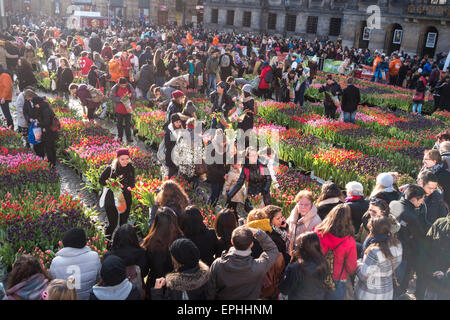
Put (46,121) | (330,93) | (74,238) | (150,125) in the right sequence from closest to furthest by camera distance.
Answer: (74,238), (46,121), (150,125), (330,93)

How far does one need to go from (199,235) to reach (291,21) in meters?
47.8

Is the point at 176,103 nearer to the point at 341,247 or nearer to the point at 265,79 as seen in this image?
the point at 341,247

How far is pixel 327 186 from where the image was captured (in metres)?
5.59

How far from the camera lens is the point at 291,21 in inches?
1923

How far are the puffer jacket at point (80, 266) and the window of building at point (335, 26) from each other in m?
44.8

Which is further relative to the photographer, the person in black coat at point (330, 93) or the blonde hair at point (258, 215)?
the person in black coat at point (330, 93)

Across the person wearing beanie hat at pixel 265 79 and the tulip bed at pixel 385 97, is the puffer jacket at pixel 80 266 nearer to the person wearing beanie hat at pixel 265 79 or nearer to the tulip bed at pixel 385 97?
the person wearing beanie hat at pixel 265 79

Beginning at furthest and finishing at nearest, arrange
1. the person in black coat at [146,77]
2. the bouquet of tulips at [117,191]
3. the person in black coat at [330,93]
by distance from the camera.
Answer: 1. the person in black coat at [146,77]
2. the person in black coat at [330,93]
3. the bouquet of tulips at [117,191]

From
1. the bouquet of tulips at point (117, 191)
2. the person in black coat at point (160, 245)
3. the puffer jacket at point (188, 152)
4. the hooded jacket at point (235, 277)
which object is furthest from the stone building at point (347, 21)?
the hooded jacket at point (235, 277)

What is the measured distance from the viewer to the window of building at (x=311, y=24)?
46.6m

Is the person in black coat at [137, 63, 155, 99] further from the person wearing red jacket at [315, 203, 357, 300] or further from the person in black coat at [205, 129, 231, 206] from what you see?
the person wearing red jacket at [315, 203, 357, 300]

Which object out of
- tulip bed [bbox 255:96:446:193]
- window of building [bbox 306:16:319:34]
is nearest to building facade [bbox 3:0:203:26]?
window of building [bbox 306:16:319:34]

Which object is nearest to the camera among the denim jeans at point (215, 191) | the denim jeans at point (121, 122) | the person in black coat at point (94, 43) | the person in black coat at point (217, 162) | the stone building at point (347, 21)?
the person in black coat at point (217, 162)

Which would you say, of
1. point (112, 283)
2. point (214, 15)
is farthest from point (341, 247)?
point (214, 15)
